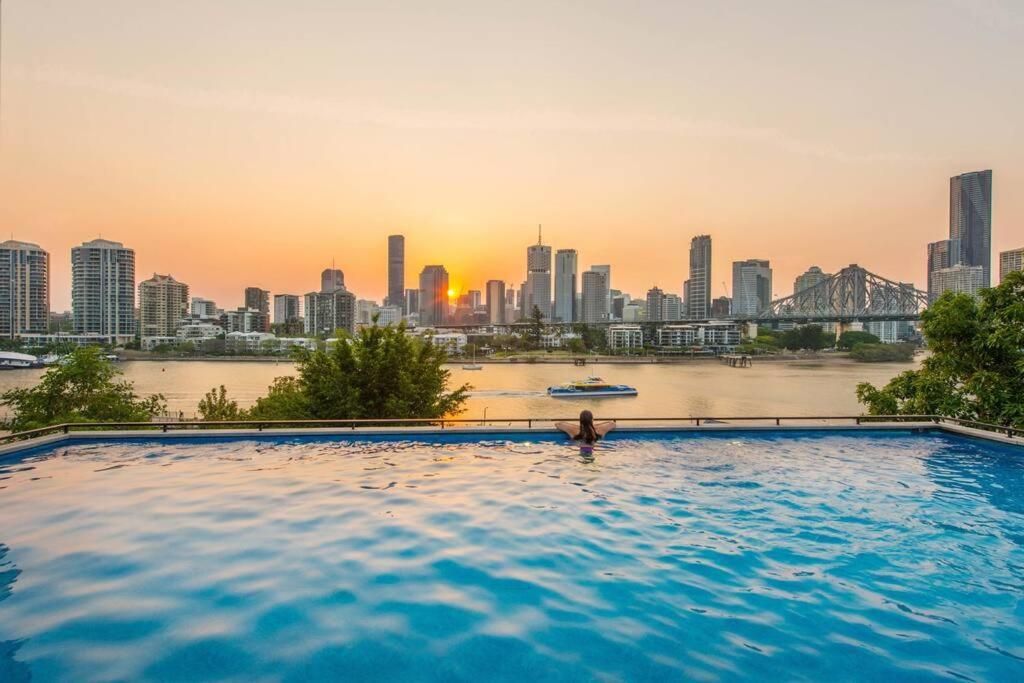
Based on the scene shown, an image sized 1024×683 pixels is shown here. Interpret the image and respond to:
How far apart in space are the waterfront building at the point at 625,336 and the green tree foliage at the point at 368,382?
10903 centimetres

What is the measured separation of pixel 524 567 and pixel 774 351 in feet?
343

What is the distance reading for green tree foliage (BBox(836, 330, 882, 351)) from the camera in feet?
307

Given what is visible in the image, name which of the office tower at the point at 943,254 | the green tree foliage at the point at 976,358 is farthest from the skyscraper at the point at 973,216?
the green tree foliage at the point at 976,358

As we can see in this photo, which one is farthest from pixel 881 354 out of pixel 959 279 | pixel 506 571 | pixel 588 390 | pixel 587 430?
pixel 506 571

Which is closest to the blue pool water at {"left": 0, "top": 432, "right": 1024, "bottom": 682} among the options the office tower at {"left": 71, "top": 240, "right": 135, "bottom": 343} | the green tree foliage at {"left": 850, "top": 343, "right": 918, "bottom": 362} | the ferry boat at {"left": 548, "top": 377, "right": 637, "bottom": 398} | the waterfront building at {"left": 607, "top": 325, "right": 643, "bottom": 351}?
the ferry boat at {"left": 548, "top": 377, "right": 637, "bottom": 398}

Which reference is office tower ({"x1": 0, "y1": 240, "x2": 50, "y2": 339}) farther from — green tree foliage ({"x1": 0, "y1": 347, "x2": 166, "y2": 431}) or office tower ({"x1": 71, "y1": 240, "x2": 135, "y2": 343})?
green tree foliage ({"x1": 0, "y1": 347, "x2": 166, "y2": 431})

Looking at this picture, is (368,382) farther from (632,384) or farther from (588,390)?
(632,384)

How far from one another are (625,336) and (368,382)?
4471 inches

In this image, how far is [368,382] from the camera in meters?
14.9

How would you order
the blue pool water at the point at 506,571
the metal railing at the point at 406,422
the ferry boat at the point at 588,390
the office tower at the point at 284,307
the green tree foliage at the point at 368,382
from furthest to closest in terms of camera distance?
1. the office tower at the point at 284,307
2. the ferry boat at the point at 588,390
3. the green tree foliage at the point at 368,382
4. the metal railing at the point at 406,422
5. the blue pool water at the point at 506,571

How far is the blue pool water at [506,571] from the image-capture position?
3258 millimetres

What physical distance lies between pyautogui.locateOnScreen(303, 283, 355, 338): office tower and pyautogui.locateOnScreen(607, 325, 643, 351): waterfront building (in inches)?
3068

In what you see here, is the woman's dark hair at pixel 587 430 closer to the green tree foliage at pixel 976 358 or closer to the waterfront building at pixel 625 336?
the green tree foliage at pixel 976 358

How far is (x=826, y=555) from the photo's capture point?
4.86 metres
